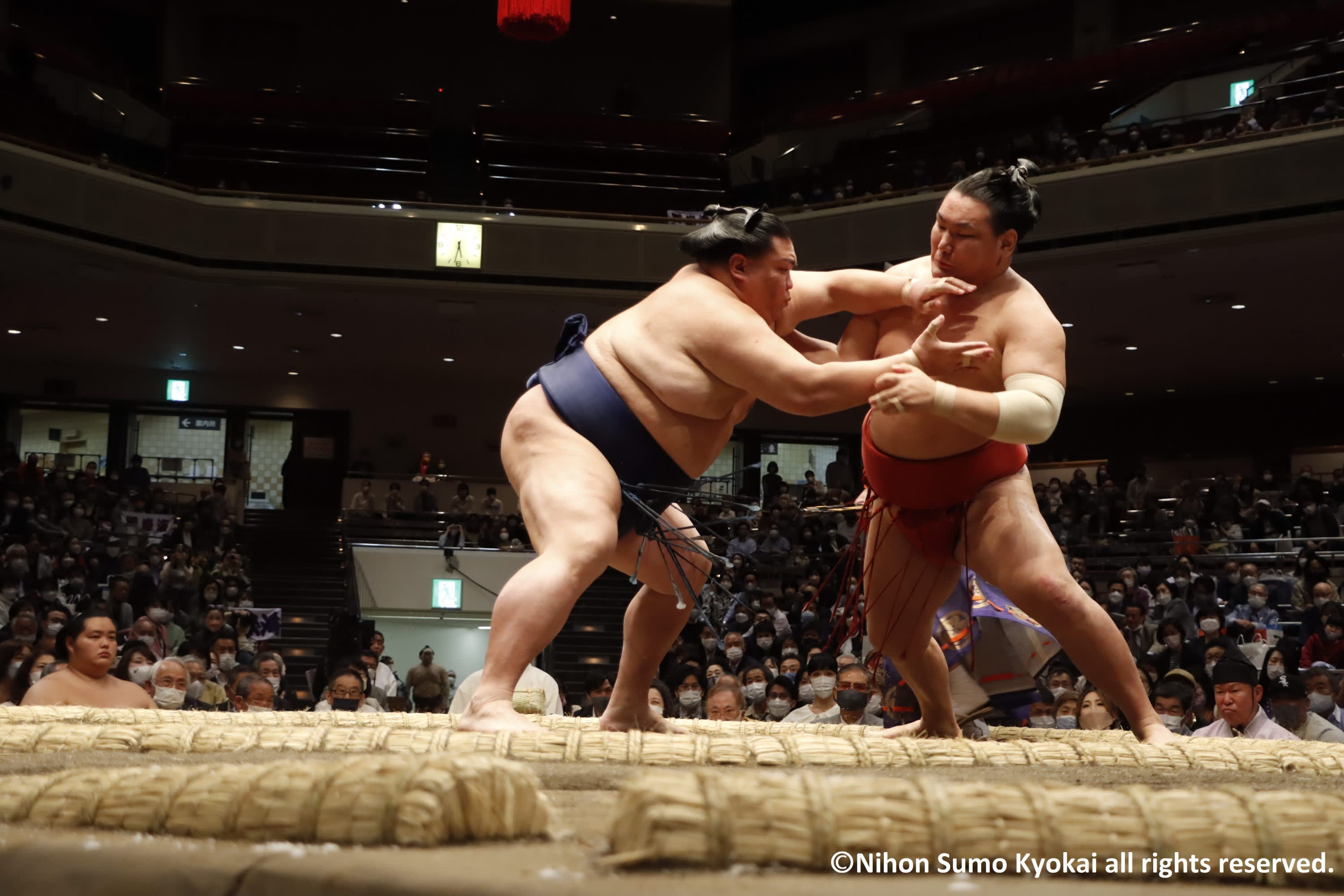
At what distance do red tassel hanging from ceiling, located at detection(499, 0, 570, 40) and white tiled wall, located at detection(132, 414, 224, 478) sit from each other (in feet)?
31.8

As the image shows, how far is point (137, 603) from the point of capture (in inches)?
287

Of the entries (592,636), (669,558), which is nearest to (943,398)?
(669,558)

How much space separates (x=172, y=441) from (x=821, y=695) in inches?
423

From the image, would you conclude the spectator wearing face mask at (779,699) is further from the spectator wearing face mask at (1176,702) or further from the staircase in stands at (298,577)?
the staircase in stands at (298,577)

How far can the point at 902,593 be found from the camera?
2133 millimetres

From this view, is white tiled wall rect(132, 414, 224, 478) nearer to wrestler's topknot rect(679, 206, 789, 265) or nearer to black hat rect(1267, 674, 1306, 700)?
black hat rect(1267, 674, 1306, 700)

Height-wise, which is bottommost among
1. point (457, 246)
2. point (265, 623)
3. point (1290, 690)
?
point (265, 623)

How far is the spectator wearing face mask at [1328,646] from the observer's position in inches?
216

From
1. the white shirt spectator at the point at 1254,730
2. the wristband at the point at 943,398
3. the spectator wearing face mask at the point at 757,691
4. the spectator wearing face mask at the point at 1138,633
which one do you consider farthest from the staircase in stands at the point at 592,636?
the wristband at the point at 943,398

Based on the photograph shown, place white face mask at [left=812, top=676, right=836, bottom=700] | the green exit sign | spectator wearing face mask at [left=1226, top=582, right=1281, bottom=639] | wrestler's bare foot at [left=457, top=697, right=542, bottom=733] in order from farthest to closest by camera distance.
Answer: the green exit sign
spectator wearing face mask at [left=1226, top=582, right=1281, bottom=639]
white face mask at [left=812, top=676, right=836, bottom=700]
wrestler's bare foot at [left=457, top=697, right=542, bottom=733]

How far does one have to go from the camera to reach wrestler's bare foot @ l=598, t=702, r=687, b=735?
2066mm

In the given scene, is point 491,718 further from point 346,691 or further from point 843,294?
point 346,691

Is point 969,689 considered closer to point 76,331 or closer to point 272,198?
point 272,198

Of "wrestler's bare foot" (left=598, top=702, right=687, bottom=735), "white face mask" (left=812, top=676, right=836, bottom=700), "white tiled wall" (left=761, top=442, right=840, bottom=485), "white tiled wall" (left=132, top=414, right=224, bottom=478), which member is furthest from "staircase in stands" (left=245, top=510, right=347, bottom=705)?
"wrestler's bare foot" (left=598, top=702, right=687, bottom=735)
